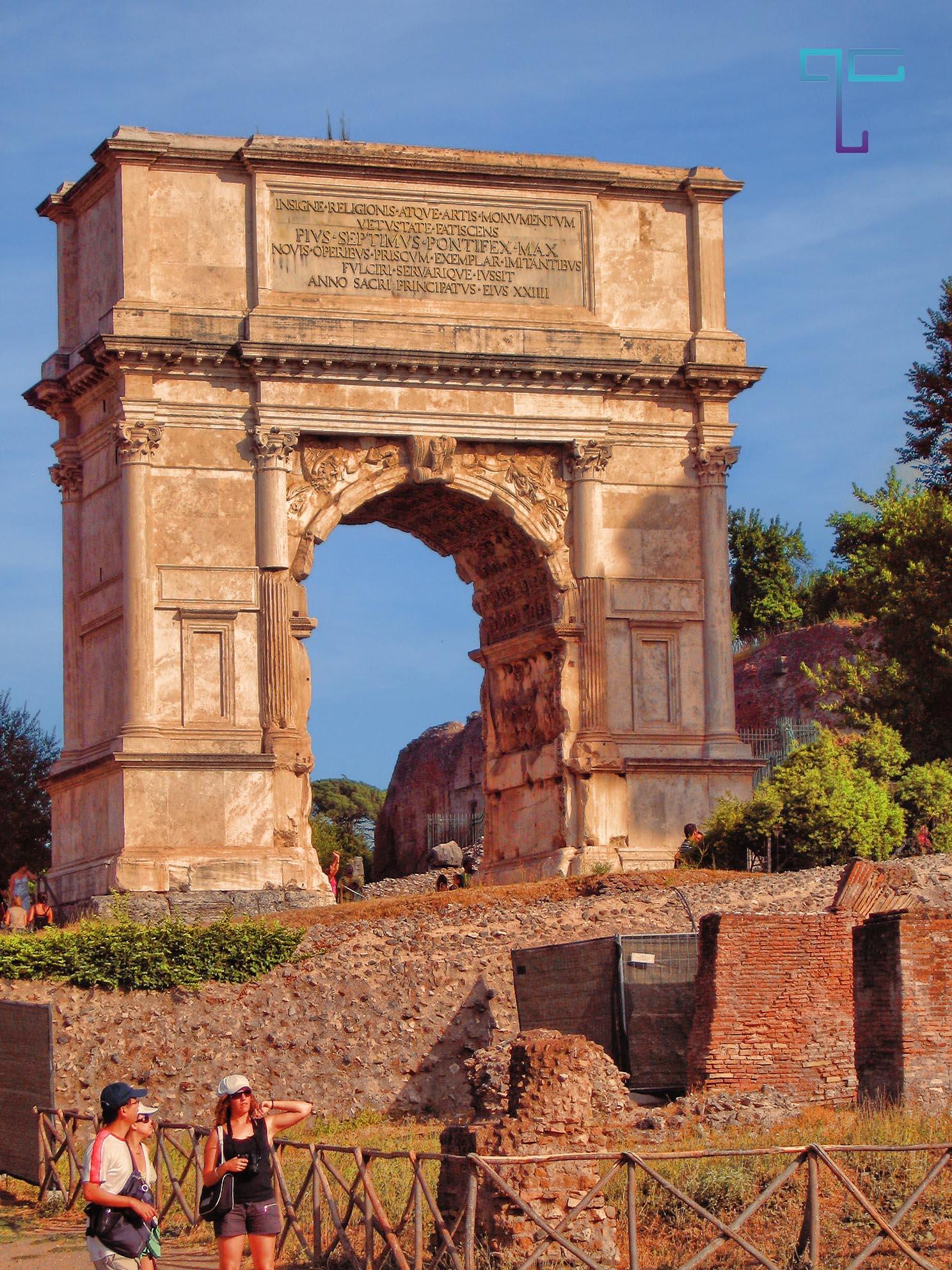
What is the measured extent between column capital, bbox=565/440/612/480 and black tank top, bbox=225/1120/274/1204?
2458 cm

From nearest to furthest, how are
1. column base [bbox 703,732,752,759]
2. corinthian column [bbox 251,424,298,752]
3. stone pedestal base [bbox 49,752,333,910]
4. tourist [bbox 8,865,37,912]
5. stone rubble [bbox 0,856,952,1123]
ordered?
1. stone rubble [bbox 0,856,952,1123]
2. stone pedestal base [bbox 49,752,333,910]
3. tourist [bbox 8,865,37,912]
4. corinthian column [bbox 251,424,298,752]
5. column base [bbox 703,732,752,759]

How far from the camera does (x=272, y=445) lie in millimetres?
37656

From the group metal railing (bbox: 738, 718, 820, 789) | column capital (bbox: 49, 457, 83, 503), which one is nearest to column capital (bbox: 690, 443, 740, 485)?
column capital (bbox: 49, 457, 83, 503)

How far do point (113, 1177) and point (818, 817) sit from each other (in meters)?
21.3

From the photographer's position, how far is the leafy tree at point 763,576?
66.7 meters

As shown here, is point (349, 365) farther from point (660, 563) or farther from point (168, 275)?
point (660, 563)

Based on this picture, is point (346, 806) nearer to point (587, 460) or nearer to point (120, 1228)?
point (587, 460)

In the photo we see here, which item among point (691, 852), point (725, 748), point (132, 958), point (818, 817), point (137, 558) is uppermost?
point (137, 558)

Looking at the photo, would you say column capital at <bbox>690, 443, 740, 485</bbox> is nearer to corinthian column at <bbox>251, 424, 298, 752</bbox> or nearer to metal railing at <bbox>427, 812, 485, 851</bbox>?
corinthian column at <bbox>251, 424, 298, 752</bbox>

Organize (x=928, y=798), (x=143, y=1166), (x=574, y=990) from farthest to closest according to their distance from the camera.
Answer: (x=928, y=798) → (x=574, y=990) → (x=143, y=1166)

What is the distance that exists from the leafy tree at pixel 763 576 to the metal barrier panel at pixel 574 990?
136ft

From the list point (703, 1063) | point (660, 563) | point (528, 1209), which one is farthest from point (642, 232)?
point (528, 1209)

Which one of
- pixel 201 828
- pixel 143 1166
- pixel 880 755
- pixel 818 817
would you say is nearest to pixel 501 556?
pixel 880 755

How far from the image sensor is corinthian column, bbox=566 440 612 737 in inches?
1528
